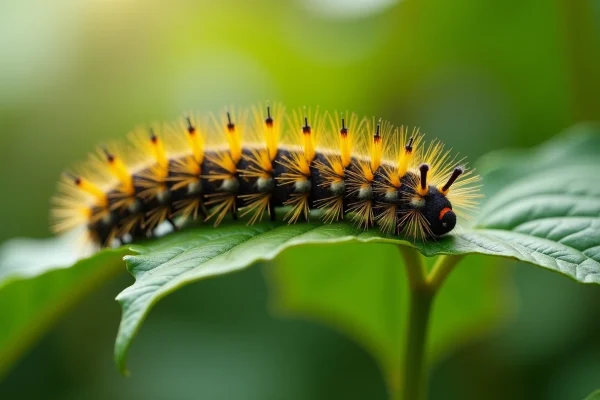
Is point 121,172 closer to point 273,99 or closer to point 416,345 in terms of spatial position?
point 416,345

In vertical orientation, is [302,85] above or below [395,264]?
above

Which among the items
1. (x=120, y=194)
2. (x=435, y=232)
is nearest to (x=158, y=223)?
(x=120, y=194)

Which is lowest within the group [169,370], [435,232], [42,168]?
[169,370]

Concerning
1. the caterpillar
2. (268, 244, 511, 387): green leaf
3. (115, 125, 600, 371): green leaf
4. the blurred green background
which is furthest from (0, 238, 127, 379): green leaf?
the blurred green background

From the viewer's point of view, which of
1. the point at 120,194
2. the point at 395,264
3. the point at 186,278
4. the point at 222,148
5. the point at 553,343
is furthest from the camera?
the point at 553,343

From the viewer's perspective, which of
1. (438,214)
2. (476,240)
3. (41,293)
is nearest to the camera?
(476,240)

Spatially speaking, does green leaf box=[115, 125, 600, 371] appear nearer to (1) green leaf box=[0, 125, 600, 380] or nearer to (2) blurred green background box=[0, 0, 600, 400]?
→ (1) green leaf box=[0, 125, 600, 380]

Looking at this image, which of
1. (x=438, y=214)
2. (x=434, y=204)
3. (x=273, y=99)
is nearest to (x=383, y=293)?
(x=434, y=204)

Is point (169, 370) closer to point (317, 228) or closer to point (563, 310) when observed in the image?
point (563, 310)
